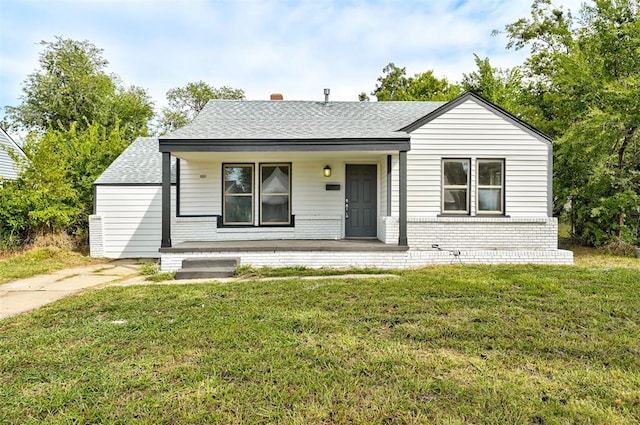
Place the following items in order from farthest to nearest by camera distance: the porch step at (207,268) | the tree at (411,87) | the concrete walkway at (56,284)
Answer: the tree at (411,87) < the porch step at (207,268) < the concrete walkway at (56,284)

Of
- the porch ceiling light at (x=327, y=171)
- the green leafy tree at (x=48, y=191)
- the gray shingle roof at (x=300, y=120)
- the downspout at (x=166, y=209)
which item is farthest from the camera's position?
the green leafy tree at (x=48, y=191)

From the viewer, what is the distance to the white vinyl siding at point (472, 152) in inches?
328

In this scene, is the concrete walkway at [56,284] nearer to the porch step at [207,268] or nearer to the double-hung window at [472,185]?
the porch step at [207,268]

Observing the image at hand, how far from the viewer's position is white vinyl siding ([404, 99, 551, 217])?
328 inches

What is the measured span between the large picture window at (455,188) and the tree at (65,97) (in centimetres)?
2146

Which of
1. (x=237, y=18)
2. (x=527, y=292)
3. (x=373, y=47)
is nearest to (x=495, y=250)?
(x=527, y=292)

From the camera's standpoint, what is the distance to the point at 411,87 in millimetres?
25750

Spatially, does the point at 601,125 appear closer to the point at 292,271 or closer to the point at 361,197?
the point at 361,197

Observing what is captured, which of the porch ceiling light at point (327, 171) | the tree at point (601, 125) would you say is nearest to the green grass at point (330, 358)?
the porch ceiling light at point (327, 171)

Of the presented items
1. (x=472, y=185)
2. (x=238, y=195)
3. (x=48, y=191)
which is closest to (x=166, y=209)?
(x=238, y=195)

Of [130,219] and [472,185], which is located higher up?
[472,185]

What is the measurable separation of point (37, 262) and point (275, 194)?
6.18 m

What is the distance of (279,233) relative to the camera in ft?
31.1

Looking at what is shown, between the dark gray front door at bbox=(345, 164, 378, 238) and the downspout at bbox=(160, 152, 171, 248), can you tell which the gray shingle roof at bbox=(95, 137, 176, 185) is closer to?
the downspout at bbox=(160, 152, 171, 248)
